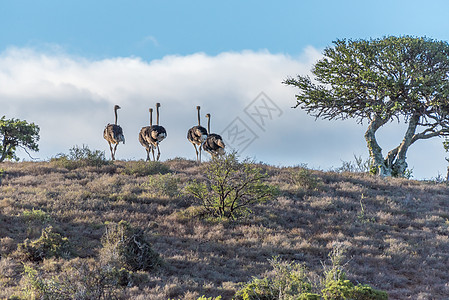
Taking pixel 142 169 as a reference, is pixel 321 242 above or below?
below

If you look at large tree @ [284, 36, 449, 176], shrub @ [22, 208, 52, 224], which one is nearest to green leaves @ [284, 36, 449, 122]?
large tree @ [284, 36, 449, 176]

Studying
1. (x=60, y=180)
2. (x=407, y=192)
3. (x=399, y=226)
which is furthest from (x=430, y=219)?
(x=60, y=180)

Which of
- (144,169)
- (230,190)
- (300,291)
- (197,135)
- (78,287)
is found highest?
(197,135)

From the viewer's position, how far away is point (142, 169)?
23.0m

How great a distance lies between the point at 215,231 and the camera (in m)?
14.8

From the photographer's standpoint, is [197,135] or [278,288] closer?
[278,288]

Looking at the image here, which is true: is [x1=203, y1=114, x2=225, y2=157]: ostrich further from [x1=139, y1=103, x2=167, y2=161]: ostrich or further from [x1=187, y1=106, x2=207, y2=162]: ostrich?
[x1=139, y1=103, x2=167, y2=161]: ostrich

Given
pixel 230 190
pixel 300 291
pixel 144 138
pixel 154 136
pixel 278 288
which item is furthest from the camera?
pixel 144 138

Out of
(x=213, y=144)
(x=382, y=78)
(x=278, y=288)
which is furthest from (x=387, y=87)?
(x=278, y=288)

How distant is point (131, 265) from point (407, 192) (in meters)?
15.5

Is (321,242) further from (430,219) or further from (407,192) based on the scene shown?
(407,192)

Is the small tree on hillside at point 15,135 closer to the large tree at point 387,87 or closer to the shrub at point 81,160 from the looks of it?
the shrub at point 81,160

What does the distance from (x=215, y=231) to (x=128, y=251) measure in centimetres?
383

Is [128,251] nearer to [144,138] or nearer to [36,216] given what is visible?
[36,216]
